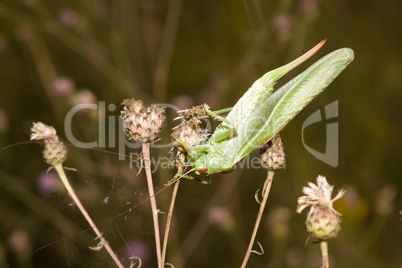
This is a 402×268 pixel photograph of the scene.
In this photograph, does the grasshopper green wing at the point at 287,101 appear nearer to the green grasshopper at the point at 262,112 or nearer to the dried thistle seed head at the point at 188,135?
the green grasshopper at the point at 262,112

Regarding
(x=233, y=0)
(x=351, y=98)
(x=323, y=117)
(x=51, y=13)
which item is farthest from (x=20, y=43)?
(x=351, y=98)

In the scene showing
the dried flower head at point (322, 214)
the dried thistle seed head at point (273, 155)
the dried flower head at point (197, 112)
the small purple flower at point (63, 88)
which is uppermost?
the small purple flower at point (63, 88)

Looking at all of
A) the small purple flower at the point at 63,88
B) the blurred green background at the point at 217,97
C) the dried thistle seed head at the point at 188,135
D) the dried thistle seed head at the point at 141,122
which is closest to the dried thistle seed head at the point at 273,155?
the dried thistle seed head at the point at 188,135

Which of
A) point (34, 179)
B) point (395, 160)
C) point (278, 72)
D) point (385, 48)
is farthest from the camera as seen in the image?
point (385, 48)

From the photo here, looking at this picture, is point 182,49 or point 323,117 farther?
point 182,49

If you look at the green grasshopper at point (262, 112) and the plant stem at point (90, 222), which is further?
the green grasshopper at point (262, 112)

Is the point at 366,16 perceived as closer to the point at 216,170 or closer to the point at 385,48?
the point at 385,48
